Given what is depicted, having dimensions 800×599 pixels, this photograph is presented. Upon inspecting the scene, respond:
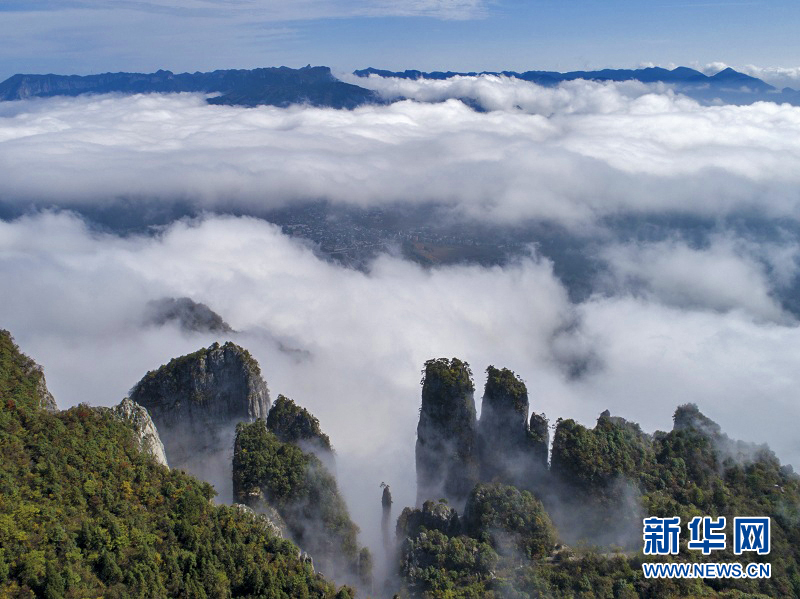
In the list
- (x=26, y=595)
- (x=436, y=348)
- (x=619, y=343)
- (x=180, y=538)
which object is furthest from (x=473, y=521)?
(x=619, y=343)

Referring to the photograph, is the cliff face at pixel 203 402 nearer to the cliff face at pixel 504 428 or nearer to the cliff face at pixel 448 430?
the cliff face at pixel 448 430

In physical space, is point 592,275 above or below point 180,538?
above

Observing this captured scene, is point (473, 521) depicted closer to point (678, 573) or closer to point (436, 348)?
point (678, 573)

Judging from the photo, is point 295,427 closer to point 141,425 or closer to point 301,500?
point 301,500

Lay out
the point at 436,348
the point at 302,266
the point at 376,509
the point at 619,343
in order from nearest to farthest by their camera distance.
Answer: the point at 376,509
the point at 436,348
the point at 619,343
the point at 302,266

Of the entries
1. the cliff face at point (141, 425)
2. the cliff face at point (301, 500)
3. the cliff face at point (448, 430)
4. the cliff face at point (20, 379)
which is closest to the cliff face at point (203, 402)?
the cliff face at point (301, 500)

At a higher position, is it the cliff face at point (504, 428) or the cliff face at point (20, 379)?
the cliff face at point (20, 379)
